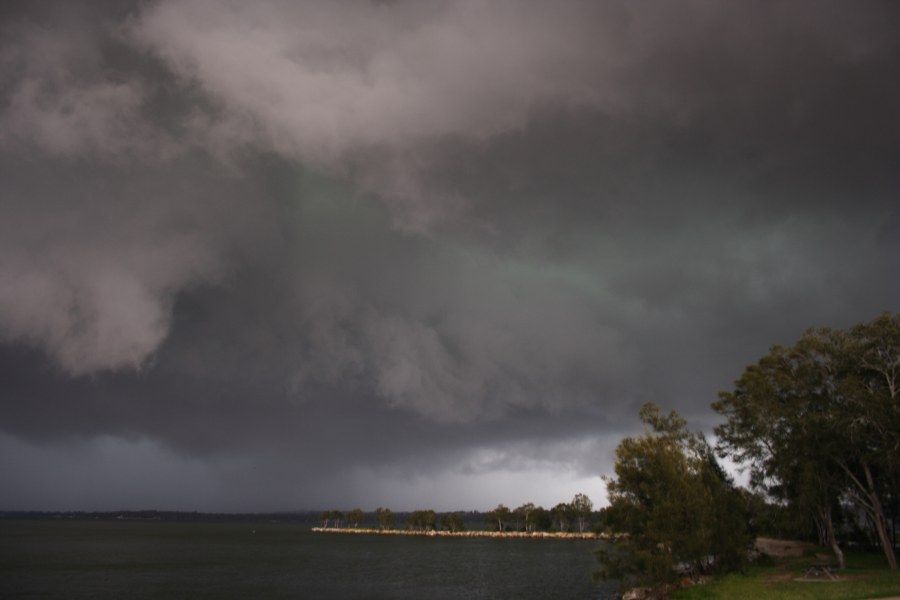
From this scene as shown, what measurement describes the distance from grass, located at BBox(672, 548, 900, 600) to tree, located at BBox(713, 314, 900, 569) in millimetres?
4085

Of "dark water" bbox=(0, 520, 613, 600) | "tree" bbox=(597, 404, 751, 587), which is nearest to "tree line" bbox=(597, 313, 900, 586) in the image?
"tree" bbox=(597, 404, 751, 587)

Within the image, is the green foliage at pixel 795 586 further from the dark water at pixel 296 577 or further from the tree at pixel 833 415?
the dark water at pixel 296 577

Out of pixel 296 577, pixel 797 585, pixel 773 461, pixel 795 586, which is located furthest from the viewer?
pixel 296 577

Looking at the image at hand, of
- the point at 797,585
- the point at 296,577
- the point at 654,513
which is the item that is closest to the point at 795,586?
the point at 797,585

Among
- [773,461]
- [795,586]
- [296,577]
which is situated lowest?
[296,577]

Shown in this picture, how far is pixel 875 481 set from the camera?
58125 millimetres

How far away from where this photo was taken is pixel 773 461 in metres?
58.3

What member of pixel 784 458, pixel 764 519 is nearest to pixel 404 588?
pixel 764 519

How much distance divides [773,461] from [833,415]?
39.0ft

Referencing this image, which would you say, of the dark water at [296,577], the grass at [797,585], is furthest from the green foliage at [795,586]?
the dark water at [296,577]

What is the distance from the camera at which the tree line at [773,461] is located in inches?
1809

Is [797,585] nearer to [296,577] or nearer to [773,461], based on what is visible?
[773,461]

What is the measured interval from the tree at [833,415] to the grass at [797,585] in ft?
13.4

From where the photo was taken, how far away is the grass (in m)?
37.8
